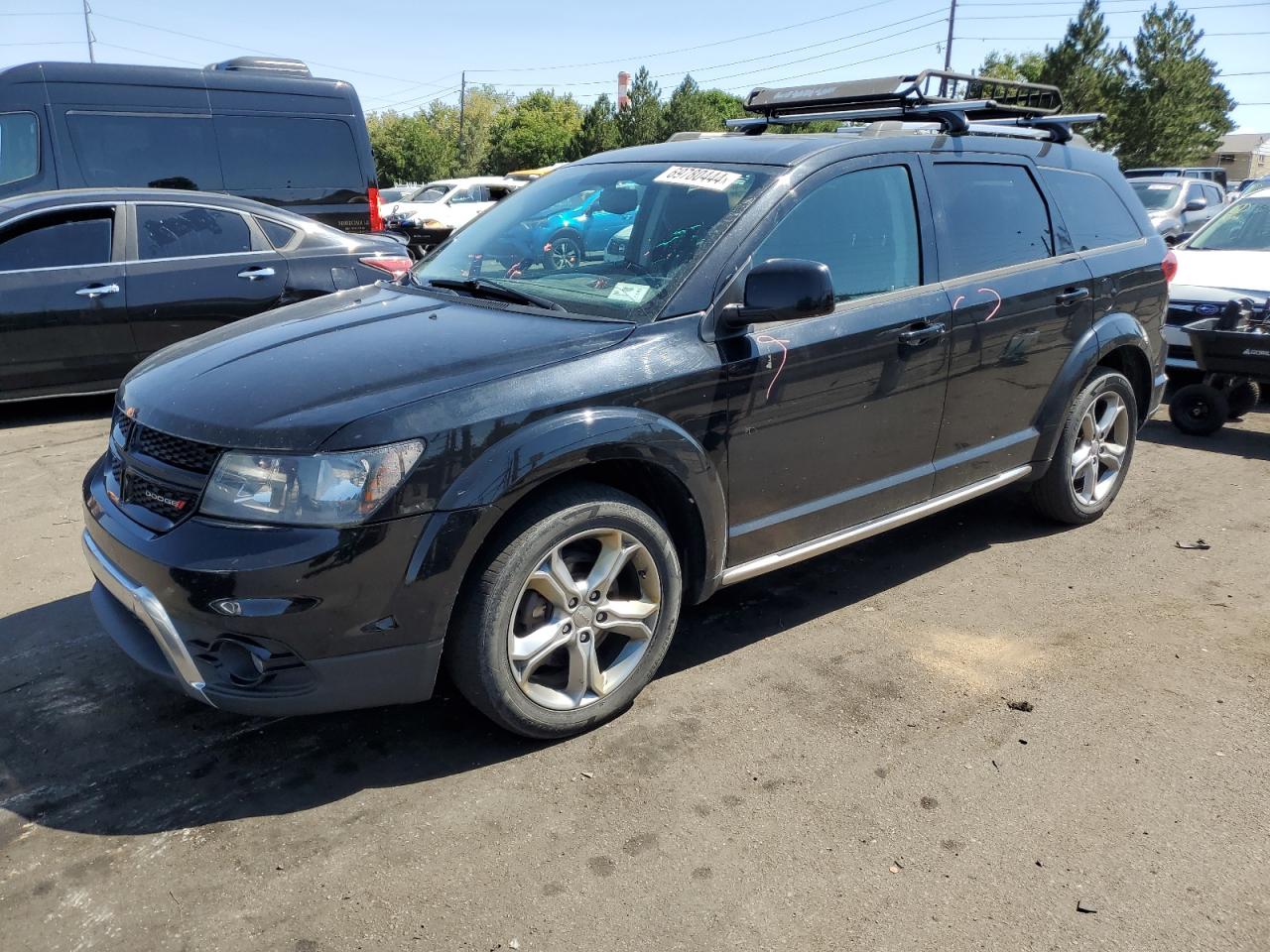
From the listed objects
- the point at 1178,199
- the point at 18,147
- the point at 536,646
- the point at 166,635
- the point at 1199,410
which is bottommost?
the point at 1199,410

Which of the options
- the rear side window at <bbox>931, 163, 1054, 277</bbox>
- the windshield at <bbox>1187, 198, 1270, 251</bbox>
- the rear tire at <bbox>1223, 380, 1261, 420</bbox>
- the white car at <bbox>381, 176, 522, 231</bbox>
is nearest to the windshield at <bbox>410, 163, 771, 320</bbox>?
the rear side window at <bbox>931, 163, 1054, 277</bbox>

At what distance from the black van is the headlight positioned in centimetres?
763

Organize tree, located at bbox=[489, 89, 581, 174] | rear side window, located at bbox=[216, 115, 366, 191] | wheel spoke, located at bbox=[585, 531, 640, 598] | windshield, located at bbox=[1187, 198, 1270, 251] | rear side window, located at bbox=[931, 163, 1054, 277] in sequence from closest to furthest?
wheel spoke, located at bbox=[585, 531, 640, 598] → rear side window, located at bbox=[931, 163, 1054, 277] → windshield, located at bbox=[1187, 198, 1270, 251] → rear side window, located at bbox=[216, 115, 366, 191] → tree, located at bbox=[489, 89, 581, 174]

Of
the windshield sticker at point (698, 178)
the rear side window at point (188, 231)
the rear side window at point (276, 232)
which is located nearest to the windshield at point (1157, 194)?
the rear side window at point (276, 232)

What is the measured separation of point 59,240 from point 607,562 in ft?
18.0

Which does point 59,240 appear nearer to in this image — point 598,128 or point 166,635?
point 166,635

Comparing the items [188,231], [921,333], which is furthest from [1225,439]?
[188,231]

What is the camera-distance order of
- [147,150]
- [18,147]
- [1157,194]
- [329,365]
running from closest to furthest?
[329,365] < [18,147] < [147,150] < [1157,194]

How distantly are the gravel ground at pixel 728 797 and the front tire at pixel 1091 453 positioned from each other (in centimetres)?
75

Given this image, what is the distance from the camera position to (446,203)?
24.7 meters

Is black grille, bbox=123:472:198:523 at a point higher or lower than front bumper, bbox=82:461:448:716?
higher

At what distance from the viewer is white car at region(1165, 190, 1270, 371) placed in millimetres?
7590

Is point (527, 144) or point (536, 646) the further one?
Result: point (527, 144)

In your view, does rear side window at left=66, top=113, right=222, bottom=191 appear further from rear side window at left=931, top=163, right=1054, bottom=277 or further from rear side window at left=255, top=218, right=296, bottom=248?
rear side window at left=931, top=163, right=1054, bottom=277
